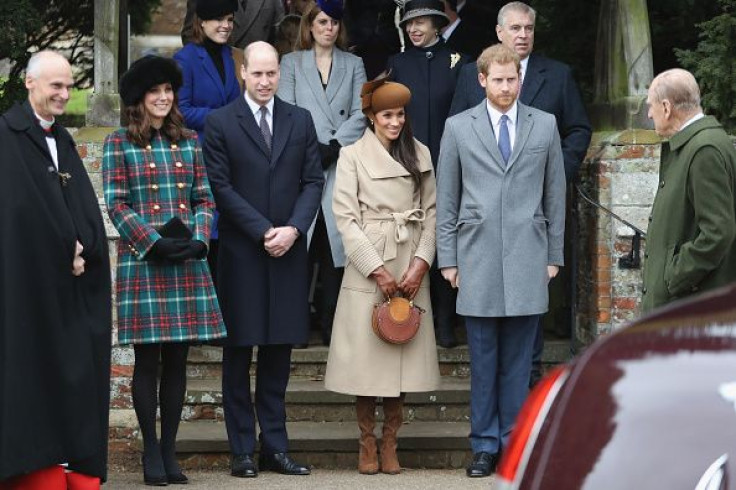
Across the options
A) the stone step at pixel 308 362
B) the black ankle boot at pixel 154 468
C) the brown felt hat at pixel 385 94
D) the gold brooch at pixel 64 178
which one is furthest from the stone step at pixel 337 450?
the gold brooch at pixel 64 178

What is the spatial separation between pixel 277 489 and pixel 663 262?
7.66 feet

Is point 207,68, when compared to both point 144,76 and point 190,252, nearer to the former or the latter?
point 144,76

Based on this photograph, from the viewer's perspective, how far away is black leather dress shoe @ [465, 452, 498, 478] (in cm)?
880

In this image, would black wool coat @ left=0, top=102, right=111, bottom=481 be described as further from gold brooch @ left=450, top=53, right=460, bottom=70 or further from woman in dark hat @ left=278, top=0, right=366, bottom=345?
gold brooch @ left=450, top=53, right=460, bottom=70

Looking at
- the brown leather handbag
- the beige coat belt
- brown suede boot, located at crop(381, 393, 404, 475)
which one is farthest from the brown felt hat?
brown suede boot, located at crop(381, 393, 404, 475)

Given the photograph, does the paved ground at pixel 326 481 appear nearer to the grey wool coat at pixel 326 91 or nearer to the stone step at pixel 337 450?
the stone step at pixel 337 450

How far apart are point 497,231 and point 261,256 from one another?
48.8 inches

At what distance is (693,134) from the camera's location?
7.36 m

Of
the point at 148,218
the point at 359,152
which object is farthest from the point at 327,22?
the point at 148,218

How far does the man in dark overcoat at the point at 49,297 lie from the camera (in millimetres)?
7191

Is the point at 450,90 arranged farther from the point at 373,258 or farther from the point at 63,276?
the point at 63,276

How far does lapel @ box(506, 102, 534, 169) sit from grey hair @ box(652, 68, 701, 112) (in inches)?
60.0

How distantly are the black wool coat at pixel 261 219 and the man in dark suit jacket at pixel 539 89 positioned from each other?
1.19 meters

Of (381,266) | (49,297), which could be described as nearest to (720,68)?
(381,266)
